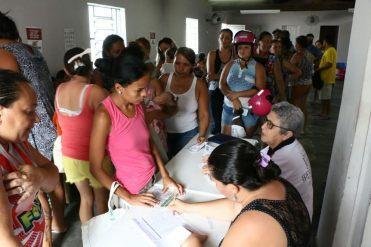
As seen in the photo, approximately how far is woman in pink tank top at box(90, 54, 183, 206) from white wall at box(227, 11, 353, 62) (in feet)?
33.9

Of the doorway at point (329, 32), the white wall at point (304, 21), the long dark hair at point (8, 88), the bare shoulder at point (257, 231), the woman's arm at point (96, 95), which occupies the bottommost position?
the bare shoulder at point (257, 231)

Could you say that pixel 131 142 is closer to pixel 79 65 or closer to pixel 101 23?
pixel 79 65

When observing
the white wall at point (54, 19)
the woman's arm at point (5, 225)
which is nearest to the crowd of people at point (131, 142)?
the woman's arm at point (5, 225)

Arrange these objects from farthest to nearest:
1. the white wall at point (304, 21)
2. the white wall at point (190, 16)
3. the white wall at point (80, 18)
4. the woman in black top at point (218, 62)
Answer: the white wall at point (304, 21)
the white wall at point (190, 16)
the white wall at point (80, 18)
the woman in black top at point (218, 62)

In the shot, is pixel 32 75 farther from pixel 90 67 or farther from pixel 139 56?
pixel 139 56

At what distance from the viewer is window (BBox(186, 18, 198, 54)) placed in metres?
8.54

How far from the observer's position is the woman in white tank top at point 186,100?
2211 mm

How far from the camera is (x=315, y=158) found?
12.1 feet

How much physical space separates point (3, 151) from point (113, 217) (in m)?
0.60

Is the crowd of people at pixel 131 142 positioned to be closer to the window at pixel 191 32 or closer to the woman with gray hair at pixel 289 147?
the woman with gray hair at pixel 289 147

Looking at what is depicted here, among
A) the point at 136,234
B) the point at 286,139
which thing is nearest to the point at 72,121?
the point at 136,234

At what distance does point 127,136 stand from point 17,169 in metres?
0.61

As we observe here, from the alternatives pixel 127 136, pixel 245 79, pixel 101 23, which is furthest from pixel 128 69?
pixel 101 23

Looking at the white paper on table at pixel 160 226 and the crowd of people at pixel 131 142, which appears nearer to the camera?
the crowd of people at pixel 131 142
